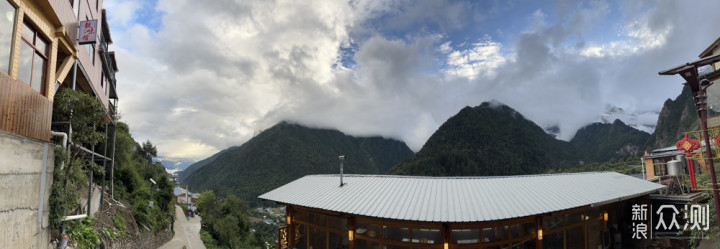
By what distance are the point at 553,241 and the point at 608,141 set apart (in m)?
116

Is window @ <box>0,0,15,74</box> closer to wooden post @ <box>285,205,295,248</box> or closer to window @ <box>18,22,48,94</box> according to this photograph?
window @ <box>18,22,48,94</box>

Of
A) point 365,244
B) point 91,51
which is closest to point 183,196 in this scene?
point 91,51

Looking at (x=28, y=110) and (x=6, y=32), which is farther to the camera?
(x=28, y=110)

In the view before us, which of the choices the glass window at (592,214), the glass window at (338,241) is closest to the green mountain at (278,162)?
the glass window at (338,241)

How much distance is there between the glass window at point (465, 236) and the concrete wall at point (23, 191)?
11498 millimetres

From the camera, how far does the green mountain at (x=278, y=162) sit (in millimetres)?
106500

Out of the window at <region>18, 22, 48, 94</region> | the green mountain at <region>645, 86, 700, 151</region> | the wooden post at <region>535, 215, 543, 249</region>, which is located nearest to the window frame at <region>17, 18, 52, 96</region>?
the window at <region>18, 22, 48, 94</region>

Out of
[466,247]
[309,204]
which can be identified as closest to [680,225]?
[466,247]

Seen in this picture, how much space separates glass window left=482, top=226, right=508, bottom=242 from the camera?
10.4 meters

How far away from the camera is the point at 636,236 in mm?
15281

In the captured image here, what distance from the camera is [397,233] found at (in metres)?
10.8

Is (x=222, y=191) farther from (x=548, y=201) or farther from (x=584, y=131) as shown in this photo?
(x=584, y=131)

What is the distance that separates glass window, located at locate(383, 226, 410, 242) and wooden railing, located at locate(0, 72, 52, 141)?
10368mm

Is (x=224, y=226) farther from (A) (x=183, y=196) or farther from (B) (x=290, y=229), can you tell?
(B) (x=290, y=229)
